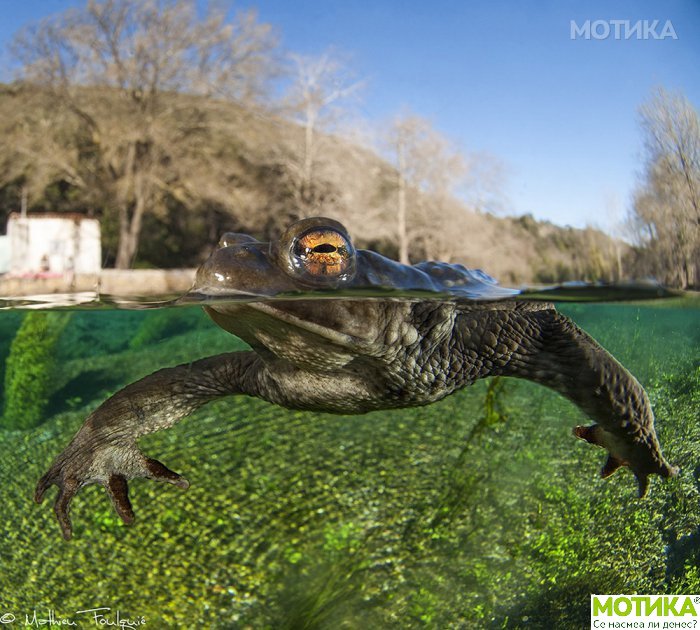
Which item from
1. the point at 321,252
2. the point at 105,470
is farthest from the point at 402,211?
the point at 321,252

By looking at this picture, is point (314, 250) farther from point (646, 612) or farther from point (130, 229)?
point (130, 229)

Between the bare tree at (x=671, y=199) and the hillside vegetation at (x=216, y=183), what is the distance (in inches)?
72.8

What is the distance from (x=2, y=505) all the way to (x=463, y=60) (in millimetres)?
5050

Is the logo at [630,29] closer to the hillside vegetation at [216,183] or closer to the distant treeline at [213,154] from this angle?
the distant treeline at [213,154]

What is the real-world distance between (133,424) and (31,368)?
492cm

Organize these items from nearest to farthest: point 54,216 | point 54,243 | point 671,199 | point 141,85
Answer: point 671,199, point 54,243, point 54,216, point 141,85

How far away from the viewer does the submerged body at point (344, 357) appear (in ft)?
6.31

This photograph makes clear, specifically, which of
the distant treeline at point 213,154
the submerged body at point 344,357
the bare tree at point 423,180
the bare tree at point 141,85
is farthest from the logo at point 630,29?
the bare tree at point 141,85

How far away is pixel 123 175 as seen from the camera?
11.6 metres

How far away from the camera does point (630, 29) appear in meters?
5.07

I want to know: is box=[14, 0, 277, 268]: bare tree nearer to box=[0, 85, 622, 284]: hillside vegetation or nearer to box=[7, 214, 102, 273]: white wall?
box=[0, 85, 622, 284]: hillside vegetation

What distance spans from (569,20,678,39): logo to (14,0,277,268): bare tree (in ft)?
16.1

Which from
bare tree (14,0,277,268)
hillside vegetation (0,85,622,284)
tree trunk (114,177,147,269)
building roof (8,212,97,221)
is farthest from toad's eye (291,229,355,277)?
building roof (8,212,97,221)

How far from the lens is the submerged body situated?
6.31 ft
